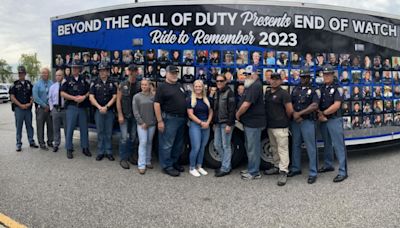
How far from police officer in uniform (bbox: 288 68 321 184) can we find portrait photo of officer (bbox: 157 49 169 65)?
2.05 metres

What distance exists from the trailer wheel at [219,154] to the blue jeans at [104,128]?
5.92 ft

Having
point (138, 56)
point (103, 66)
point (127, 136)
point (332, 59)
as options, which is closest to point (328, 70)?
point (332, 59)

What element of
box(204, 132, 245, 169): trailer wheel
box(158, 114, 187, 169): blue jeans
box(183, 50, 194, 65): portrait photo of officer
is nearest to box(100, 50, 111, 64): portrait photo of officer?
box(183, 50, 194, 65): portrait photo of officer

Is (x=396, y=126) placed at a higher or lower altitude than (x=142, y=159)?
higher

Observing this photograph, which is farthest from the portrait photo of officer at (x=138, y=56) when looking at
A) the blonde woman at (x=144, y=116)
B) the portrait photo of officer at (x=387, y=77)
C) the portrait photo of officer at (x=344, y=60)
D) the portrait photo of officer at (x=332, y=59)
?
the portrait photo of officer at (x=387, y=77)

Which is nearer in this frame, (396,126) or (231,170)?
(231,170)

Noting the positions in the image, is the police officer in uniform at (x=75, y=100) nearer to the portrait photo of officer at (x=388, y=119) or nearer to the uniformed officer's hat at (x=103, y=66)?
the uniformed officer's hat at (x=103, y=66)

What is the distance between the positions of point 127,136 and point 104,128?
1.95 feet

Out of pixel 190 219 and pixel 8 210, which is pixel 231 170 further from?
pixel 8 210

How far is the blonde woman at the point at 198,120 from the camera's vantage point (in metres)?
5.19

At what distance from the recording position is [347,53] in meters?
5.60

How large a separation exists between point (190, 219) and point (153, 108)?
2.19 metres

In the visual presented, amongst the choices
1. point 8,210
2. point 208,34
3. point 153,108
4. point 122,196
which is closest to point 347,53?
point 208,34

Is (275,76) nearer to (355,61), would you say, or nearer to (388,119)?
(355,61)
